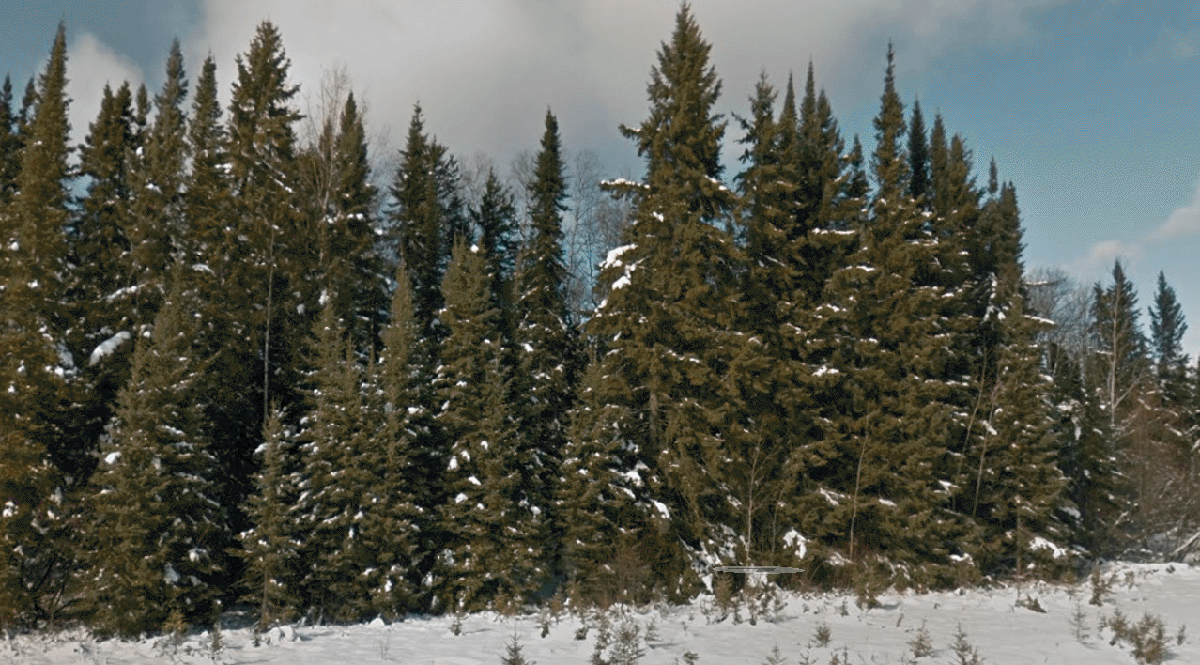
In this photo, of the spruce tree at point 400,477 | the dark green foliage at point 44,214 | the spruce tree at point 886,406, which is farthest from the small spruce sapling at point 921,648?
the dark green foliage at point 44,214

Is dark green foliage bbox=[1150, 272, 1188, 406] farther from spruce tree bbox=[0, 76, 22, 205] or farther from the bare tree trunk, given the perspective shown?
spruce tree bbox=[0, 76, 22, 205]

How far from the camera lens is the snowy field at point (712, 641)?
39.5 ft

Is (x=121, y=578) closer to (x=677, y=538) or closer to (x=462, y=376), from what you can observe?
(x=462, y=376)

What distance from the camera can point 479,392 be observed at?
2425cm

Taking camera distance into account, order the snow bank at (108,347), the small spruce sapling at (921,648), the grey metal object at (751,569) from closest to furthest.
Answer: the small spruce sapling at (921,648) < the grey metal object at (751,569) < the snow bank at (108,347)

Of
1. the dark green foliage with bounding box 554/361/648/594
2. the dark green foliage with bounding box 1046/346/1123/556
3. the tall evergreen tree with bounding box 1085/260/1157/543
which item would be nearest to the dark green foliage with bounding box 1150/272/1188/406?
the tall evergreen tree with bounding box 1085/260/1157/543

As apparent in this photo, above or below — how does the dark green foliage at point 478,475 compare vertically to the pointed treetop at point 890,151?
below

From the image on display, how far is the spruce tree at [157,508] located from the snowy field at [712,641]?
125cm

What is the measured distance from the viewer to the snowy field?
12031 mm

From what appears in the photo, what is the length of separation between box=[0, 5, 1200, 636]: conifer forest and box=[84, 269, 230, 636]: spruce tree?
7cm

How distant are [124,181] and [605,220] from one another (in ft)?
85.2

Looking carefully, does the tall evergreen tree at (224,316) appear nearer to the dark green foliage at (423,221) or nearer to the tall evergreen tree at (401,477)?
the tall evergreen tree at (401,477)

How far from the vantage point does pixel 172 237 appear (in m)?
24.6

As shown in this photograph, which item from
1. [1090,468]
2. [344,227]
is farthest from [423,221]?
[1090,468]
